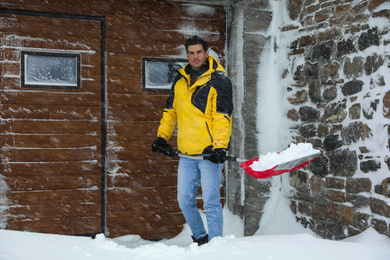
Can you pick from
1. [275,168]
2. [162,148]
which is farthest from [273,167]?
[162,148]

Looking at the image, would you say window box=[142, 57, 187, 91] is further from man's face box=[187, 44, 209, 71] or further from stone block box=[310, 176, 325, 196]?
stone block box=[310, 176, 325, 196]

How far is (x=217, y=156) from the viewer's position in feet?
11.2

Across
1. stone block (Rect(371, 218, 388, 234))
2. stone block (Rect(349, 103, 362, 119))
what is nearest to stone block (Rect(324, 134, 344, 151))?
stone block (Rect(349, 103, 362, 119))

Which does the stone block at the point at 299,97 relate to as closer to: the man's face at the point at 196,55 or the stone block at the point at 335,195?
the stone block at the point at 335,195

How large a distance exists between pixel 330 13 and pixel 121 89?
8.02ft

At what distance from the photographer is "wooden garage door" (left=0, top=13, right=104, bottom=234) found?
175 inches

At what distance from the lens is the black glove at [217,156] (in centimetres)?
340

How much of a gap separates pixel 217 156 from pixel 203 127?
0.35 meters

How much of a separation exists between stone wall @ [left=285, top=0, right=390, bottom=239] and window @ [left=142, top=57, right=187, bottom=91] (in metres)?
1.41

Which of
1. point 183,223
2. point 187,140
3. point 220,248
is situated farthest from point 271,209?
point 220,248

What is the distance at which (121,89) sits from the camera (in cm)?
479

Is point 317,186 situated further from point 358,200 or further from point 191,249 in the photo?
point 191,249

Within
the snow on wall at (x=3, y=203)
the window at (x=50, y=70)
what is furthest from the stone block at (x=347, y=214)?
the snow on wall at (x=3, y=203)

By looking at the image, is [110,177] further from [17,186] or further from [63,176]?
[17,186]
